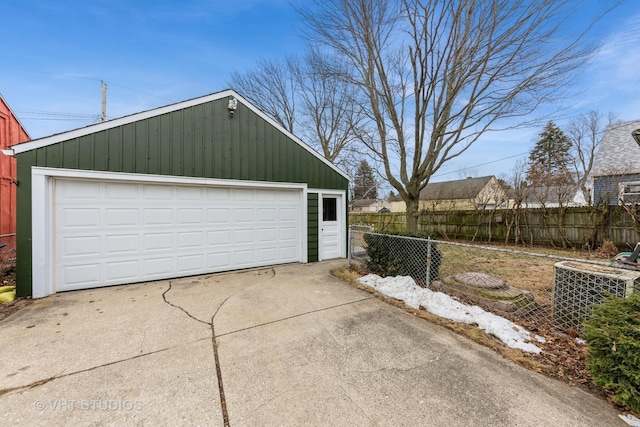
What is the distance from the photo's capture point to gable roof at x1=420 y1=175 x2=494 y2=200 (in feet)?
82.1

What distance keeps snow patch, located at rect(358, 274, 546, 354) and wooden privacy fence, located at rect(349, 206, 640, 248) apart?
2.07m

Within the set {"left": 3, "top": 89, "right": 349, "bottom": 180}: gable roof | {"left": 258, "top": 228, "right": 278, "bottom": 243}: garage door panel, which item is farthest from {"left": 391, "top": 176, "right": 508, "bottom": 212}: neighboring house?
{"left": 3, "top": 89, "right": 349, "bottom": 180}: gable roof

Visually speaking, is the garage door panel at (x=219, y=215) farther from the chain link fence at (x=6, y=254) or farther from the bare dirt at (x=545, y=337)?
the chain link fence at (x=6, y=254)

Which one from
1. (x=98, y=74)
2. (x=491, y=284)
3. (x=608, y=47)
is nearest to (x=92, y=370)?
(x=491, y=284)

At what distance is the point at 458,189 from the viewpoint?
89.6ft

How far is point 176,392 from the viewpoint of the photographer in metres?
2.05

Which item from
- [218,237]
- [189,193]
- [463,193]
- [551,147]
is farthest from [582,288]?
[551,147]

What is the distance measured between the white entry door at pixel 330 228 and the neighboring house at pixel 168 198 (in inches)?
3.0

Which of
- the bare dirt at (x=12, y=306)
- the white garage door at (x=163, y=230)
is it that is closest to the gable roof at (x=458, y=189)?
the white garage door at (x=163, y=230)

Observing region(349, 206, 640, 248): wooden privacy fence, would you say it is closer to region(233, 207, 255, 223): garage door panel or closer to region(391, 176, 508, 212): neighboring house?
region(233, 207, 255, 223): garage door panel

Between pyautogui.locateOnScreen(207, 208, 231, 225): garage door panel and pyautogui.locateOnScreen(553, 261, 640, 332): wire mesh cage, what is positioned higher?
pyautogui.locateOnScreen(207, 208, 231, 225): garage door panel

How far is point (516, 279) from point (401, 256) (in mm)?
2662

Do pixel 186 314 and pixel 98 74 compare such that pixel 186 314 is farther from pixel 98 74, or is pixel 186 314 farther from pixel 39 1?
pixel 98 74

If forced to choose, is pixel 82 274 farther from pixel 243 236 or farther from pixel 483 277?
pixel 483 277
